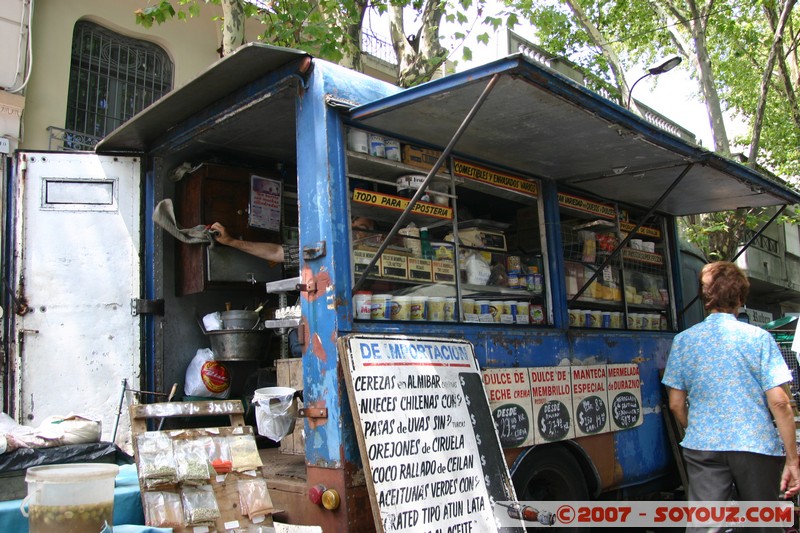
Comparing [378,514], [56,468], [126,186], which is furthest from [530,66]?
[126,186]

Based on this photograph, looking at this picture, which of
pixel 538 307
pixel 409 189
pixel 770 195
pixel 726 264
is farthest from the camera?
pixel 770 195

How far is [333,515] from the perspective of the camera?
134 inches

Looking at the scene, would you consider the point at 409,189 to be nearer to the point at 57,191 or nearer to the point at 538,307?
the point at 538,307

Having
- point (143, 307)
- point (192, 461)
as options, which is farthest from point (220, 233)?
point (192, 461)

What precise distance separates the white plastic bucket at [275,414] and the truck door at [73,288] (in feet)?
5.29

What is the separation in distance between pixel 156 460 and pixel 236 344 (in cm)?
184

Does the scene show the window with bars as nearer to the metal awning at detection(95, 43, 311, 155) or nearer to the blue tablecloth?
the metal awning at detection(95, 43, 311, 155)

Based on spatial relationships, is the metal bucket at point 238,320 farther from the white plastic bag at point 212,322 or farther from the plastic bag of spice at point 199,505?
the plastic bag of spice at point 199,505

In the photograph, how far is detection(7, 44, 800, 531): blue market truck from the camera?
365cm

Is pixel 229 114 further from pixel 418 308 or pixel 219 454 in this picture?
pixel 219 454

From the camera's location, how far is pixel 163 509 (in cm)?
321

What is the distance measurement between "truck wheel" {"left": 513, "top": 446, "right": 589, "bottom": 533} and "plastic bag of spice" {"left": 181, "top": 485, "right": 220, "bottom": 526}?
1874 mm

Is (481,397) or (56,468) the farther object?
(481,397)

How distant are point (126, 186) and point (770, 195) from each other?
5.59m
